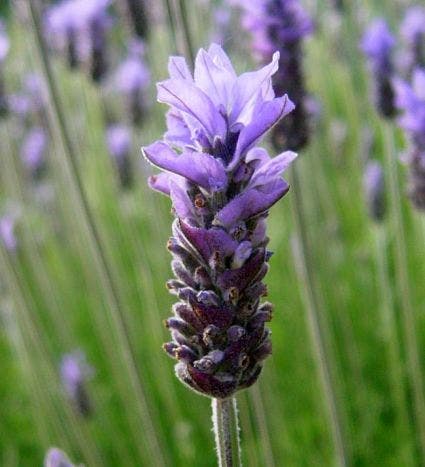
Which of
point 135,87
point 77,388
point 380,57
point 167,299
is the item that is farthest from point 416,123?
point 167,299

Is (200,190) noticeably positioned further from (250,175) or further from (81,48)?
(81,48)

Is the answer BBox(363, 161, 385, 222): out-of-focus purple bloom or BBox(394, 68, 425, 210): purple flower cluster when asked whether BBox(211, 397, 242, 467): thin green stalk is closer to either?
BBox(394, 68, 425, 210): purple flower cluster

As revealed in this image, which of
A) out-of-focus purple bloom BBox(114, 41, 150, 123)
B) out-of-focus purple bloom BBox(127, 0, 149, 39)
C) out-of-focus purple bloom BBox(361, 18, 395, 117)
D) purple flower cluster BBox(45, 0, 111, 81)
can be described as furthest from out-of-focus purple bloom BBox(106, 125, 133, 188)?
out-of-focus purple bloom BBox(361, 18, 395, 117)

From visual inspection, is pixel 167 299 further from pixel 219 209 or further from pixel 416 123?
pixel 219 209

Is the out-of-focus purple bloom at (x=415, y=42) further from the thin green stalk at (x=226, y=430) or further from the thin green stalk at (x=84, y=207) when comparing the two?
the thin green stalk at (x=226, y=430)

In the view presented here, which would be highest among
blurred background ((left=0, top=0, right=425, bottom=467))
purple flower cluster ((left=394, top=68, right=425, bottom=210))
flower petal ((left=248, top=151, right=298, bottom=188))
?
flower petal ((left=248, top=151, right=298, bottom=188))

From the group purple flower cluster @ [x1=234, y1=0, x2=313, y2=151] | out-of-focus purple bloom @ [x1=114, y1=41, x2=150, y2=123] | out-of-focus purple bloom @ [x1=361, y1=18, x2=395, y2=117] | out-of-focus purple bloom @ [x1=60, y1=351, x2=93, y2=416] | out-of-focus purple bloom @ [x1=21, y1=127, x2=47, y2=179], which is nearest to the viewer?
purple flower cluster @ [x1=234, y1=0, x2=313, y2=151]

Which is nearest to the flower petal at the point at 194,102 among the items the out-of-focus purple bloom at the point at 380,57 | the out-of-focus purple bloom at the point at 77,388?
the out-of-focus purple bloom at the point at 380,57
